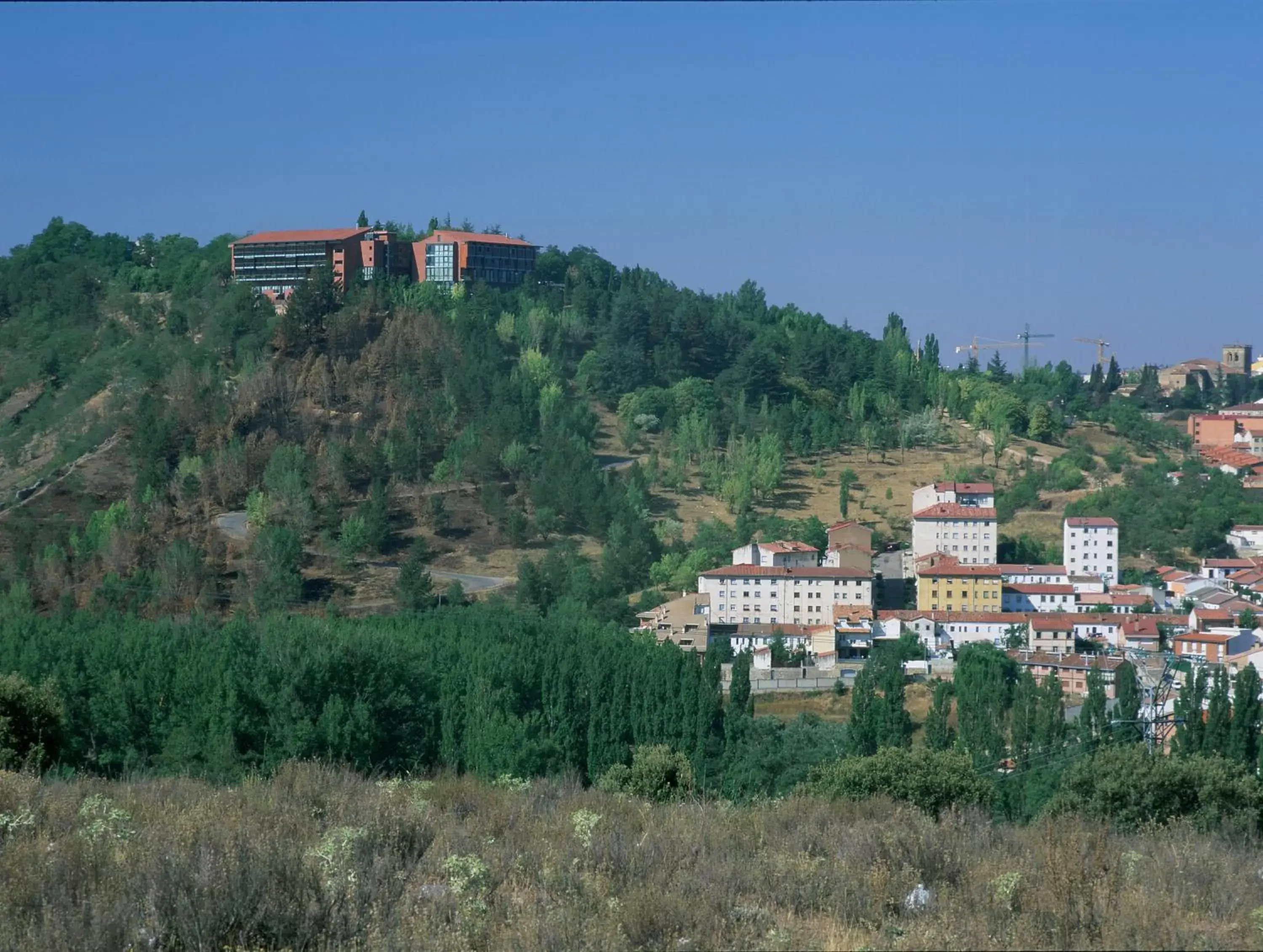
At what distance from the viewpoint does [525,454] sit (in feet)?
80.6

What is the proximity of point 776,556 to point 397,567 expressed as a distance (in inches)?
200

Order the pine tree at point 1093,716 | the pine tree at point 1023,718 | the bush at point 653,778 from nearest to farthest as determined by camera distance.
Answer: the bush at point 653,778 → the pine tree at point 1093,716 → the pine tree at point 1023,718

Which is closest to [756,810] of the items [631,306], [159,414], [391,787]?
[391,787]

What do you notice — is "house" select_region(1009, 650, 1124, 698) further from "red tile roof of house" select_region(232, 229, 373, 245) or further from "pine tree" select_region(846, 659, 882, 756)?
"red tile roof of house" select_region(232, 229, 373, 245)

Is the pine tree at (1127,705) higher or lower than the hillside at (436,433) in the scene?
lower

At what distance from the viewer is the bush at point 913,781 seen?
7.09 m

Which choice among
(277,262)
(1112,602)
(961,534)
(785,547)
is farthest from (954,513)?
(277,262)

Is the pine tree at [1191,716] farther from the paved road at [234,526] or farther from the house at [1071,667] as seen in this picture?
the paved road at [234,526]

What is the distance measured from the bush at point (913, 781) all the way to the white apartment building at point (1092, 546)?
14.4 meters

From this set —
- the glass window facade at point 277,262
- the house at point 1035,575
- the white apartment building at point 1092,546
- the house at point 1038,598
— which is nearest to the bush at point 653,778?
the house at point 1038,598

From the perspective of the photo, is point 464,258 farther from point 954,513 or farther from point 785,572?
point 785,572

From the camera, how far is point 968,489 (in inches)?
907

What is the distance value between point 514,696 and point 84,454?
599 inches

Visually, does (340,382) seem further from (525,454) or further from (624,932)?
(624,932)
